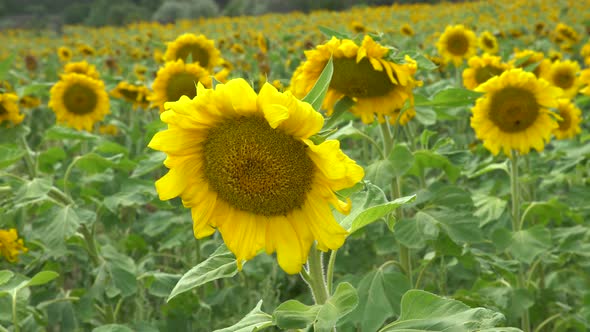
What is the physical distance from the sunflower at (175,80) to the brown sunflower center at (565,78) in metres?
2.22

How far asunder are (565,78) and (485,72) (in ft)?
3.78

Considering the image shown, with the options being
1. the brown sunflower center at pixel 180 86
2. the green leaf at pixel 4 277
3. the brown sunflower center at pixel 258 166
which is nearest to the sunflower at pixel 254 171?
the brown sunflower center at pixel 258 166

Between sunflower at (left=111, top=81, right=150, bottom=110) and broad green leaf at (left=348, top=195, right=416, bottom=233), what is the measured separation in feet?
9.96

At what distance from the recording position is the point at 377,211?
1.35 metres

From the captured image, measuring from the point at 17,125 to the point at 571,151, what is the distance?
257 centimetres

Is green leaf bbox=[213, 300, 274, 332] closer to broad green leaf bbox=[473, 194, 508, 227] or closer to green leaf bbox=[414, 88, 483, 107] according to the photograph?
green leaf bbox=[414, 88, 483, 107]

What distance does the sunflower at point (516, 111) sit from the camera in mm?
2713

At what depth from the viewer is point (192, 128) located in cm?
138

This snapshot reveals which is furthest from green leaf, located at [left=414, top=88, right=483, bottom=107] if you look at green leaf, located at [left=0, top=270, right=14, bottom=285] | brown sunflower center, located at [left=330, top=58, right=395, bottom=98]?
green leaf, located at [left=0, top=270, right=14, bottom=285]

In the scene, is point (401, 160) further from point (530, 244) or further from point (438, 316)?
point (438, 316)

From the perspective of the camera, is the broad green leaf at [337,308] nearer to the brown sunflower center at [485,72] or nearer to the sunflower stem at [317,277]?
the sunflower stem at [317,277]

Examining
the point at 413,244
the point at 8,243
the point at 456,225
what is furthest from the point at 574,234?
the point at 8,243

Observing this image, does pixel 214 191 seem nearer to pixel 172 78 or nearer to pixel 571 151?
pixel 172 78

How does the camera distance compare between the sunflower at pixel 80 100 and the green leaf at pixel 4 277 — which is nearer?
the green leaf at pixel 4 277
